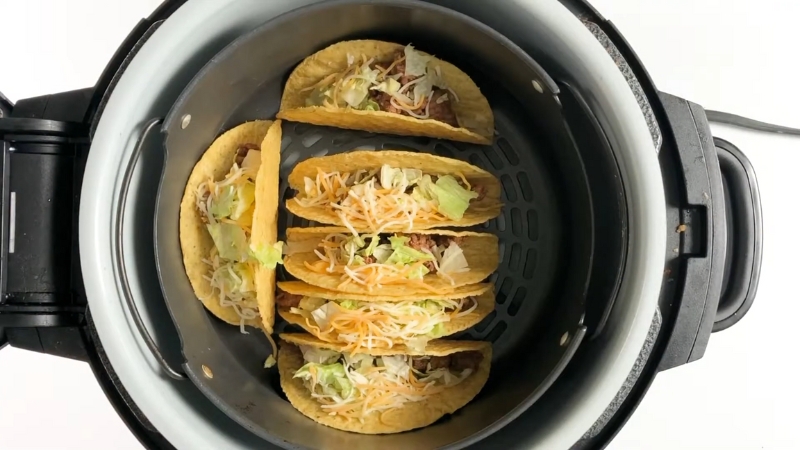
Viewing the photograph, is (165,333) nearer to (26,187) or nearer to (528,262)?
(26,187)

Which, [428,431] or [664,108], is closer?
[664,108]

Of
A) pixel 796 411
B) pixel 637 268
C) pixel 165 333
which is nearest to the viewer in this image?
pixel 637 268

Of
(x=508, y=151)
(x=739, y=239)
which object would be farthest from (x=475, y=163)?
(x=739, y=239)

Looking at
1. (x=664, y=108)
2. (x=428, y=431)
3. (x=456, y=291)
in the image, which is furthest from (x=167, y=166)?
(x=664, y=108)

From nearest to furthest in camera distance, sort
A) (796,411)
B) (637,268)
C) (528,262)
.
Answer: (637,268)
(528,262)
(796,411)

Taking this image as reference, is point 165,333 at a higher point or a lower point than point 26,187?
lower

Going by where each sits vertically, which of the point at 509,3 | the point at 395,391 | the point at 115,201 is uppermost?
the point at 509,3

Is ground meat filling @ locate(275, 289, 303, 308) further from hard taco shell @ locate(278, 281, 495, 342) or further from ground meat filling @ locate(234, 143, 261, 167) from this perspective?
ground meat filling @ locate(234, 143, 261, 167)
